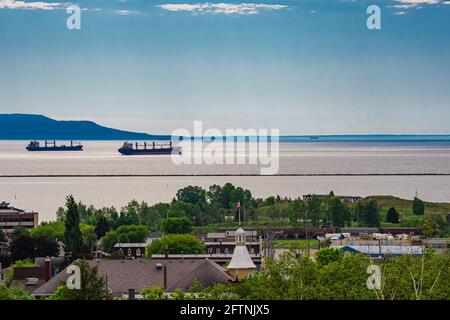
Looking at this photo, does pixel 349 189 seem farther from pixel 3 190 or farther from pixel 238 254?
pixel 238 254

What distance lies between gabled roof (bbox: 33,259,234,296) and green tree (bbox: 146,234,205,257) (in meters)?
8.27

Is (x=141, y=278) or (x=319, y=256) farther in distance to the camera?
(x=319, y=256)

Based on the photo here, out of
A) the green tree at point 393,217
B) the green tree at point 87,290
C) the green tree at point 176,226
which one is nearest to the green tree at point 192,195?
the green tree at point 393,217

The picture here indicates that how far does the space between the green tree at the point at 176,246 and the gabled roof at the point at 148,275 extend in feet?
27.1

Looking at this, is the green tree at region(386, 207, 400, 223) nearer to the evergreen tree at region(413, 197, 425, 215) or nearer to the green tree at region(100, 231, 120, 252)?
the evergreen tree at region(413, 197, 425, 215)

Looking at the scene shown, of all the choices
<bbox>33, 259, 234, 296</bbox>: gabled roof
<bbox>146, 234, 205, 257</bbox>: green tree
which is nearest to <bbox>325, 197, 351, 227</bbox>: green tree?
<bbox>146, 234, 205, 257</bbox>: green tree

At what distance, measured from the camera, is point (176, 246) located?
27.4m

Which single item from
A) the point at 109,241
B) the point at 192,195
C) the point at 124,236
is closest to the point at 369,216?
the point at 124,236

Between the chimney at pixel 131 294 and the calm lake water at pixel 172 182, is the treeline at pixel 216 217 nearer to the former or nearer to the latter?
the calm lake water at pixel 172 182

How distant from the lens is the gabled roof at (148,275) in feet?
55.5

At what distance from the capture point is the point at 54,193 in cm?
6606
